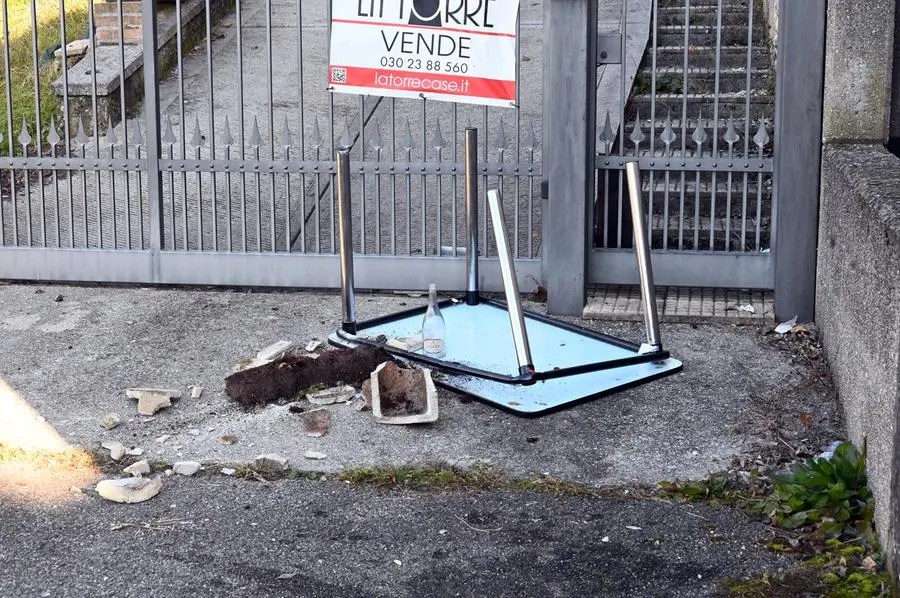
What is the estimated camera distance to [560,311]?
6559 millimetres

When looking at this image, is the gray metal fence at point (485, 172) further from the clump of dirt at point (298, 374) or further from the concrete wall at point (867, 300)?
the clump of dirt at point (298, 374)

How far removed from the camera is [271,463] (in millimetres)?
4605

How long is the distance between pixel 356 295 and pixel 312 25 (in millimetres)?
4532

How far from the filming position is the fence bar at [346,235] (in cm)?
568

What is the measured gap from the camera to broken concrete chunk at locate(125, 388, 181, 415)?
5171 millimetres

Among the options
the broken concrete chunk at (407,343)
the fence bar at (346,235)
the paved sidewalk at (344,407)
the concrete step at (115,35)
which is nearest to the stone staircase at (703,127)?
the paved sidewalk at (344,407)

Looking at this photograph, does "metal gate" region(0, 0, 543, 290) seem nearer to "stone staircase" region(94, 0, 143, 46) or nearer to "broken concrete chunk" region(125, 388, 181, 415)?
"stone staircase" region(94, 0, 143, 46)

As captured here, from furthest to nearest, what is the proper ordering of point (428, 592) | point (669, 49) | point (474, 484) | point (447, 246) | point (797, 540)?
point (669, 49)
point (447, 246)
point (474, 484)
point (797, 540)
point (428, 592)

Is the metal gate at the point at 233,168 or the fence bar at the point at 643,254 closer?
the fence bar at the point at 643,254

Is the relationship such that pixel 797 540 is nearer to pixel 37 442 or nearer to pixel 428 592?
pixel 428 592

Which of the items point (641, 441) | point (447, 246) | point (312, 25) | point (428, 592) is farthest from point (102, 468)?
point (312, 25)

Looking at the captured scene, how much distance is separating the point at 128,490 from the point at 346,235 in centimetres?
183

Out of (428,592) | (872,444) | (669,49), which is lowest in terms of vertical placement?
(428,592)

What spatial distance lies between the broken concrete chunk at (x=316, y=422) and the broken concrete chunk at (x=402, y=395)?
0.68ft
